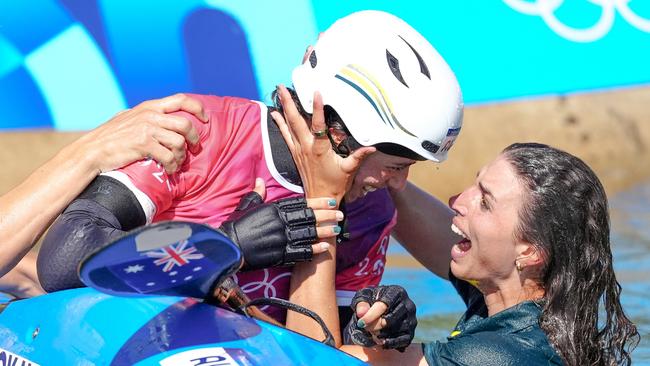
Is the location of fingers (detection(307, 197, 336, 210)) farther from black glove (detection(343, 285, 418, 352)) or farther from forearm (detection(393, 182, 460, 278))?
forearm (detection(393, 182, 460, 278))

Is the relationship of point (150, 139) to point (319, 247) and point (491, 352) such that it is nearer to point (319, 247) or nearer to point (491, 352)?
point (319, 247)

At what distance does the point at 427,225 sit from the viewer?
4270 mm

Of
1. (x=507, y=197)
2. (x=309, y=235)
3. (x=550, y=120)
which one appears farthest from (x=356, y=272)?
(x=550, y=120)

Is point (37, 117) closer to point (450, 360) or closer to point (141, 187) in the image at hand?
point (141, 187)

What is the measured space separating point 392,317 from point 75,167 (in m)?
1.05

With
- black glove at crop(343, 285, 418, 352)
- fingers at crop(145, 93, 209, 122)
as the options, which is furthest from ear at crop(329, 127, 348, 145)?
black glove at crop(343, 285, 418, 352)

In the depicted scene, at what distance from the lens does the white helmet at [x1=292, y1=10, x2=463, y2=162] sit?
3512 millimetres

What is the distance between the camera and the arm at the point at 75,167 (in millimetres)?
3418

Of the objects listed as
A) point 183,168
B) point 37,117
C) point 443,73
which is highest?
point 443,73

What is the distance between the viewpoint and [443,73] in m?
3.62

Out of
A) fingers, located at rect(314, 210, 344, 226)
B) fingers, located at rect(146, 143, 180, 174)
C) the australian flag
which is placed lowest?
the australian flag

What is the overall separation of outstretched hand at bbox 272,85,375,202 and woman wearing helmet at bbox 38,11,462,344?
0.02 m

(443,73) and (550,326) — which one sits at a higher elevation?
(443,73)

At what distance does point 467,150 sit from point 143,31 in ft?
7.16
